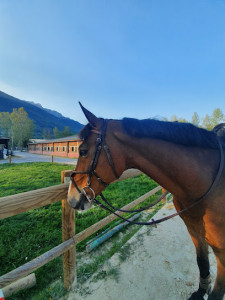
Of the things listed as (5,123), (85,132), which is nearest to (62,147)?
(85,132)

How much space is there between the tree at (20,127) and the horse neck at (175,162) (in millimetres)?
66332

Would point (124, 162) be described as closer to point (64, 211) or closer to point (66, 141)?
point (64, 211)

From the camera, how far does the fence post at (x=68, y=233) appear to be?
2.14m

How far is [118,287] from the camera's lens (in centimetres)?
224

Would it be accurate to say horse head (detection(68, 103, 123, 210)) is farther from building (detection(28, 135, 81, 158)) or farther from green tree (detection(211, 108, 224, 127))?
green tree (detection(211, 108, 224, 127))

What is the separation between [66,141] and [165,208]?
2890 cm

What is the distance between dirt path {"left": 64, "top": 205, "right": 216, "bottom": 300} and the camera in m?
2.15

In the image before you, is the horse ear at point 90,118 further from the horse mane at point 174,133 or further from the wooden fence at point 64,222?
the wooden fence at point 64,222

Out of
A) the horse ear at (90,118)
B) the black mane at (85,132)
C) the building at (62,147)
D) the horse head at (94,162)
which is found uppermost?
the horse ear at (90,118)

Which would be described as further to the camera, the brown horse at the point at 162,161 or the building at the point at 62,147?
the building at the point at 62,147

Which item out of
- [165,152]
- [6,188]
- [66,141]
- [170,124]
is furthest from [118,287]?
[66,141]

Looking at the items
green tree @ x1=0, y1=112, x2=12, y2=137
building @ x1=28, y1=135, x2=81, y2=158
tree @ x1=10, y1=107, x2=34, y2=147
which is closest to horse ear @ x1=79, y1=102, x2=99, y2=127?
building @ x1=28, y1=135, x2=81, y2=158

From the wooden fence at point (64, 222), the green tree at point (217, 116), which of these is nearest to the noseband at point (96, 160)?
the wooden fence at point (64, 222)

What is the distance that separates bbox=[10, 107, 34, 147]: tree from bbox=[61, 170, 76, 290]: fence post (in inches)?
2575
